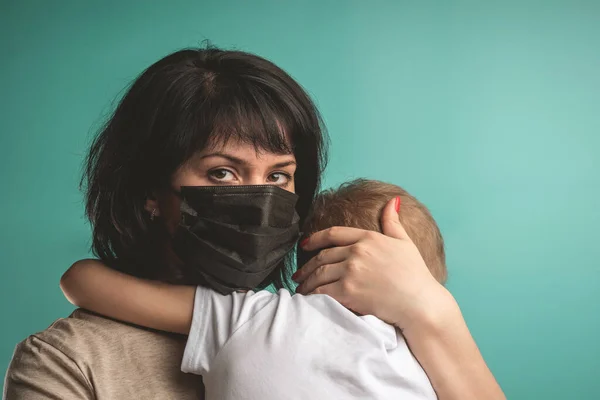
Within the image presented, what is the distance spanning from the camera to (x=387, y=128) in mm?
3072

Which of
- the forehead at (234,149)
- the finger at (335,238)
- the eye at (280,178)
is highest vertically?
the forehead at (234,149)

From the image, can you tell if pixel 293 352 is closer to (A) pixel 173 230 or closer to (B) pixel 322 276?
(B) pixel 322 276

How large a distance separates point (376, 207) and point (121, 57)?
5.93 feet

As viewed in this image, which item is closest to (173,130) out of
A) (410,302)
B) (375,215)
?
(375,215)

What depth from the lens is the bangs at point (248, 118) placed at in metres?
1.42

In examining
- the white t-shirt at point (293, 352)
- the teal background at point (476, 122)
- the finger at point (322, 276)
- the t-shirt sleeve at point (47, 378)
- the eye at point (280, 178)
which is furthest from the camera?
the teal background at point (476, 122)

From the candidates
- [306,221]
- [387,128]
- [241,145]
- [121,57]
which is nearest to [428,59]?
[387,128]

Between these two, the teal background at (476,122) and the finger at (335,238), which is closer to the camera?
the finger at (335,238)

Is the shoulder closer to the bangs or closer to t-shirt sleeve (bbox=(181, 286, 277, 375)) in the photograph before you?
t-shirt sleeve (bbox=(181, 286, 277, 375))

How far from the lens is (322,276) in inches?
55.8

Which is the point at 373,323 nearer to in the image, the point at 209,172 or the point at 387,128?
the point at 209,172

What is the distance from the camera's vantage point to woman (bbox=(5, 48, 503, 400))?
133cm

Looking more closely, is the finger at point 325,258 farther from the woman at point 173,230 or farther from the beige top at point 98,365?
the beige top at point 98,365

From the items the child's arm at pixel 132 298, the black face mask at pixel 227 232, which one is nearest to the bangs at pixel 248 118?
the black face mask at pixel 227 232
